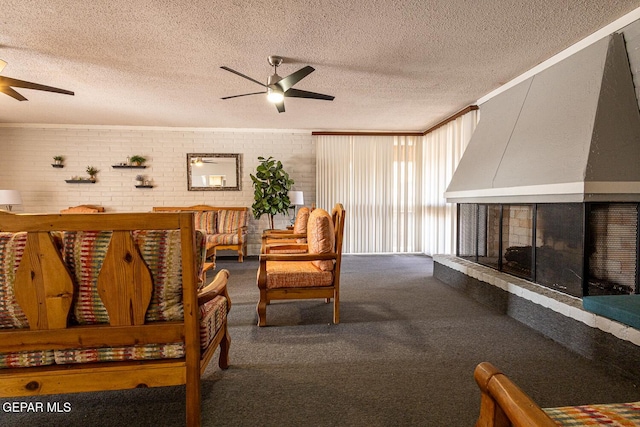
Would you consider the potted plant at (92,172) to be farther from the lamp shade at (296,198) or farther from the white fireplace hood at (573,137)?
the white fireplace hood at (573,137)

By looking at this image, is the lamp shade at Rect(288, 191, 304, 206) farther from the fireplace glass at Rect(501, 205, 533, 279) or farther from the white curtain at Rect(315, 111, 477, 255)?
the fireplace glass at Rect(501, 205, 533, 279)

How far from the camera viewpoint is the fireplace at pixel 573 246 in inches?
85.6


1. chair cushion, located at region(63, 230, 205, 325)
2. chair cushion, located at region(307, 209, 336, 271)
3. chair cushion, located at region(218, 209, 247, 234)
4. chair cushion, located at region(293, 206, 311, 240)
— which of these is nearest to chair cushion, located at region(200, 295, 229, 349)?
chair cushion, located at region(63, 230, 205, 325)

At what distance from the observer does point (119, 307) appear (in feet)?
3.92

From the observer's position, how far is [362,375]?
70.6 inches

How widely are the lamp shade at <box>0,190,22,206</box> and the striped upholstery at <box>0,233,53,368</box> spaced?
5165 mm

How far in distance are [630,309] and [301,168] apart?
523 centimetres

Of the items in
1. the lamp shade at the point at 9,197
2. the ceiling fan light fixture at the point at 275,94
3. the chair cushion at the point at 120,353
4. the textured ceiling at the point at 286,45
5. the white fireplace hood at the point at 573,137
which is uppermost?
the textured ceiling at the point at 286,45

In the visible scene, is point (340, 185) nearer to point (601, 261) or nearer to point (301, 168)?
point (301, 168)

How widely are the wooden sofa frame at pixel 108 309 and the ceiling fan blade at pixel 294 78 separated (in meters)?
1.94

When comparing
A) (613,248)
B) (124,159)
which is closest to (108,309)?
(613,248)

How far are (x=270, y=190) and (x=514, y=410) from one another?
4.92 meters

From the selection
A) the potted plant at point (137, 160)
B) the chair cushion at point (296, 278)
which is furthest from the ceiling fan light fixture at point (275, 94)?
the potted plant at point (137, 160)

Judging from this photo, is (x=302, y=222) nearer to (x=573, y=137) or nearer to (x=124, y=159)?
(x=573, y=137)
